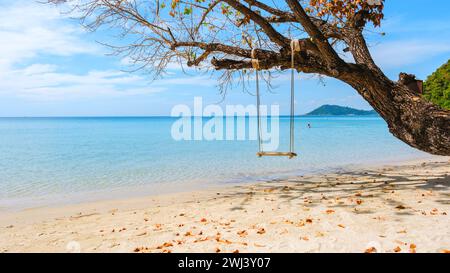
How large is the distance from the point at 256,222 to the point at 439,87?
28.6m

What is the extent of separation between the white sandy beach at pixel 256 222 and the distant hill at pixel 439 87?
71.7 feet

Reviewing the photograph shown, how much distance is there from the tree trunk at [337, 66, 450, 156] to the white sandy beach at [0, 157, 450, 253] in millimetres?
1097

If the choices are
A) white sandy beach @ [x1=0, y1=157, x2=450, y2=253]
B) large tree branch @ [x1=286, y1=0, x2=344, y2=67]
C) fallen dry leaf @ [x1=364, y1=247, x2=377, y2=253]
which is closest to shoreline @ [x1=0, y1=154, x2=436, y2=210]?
white sandy beach @ [x1=0, y1=157, x2=450, y2=253]

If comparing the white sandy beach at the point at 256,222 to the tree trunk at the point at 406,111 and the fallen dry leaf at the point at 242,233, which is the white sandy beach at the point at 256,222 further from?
the tree trunk at the point at 406,111

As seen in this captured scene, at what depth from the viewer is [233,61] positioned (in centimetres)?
821

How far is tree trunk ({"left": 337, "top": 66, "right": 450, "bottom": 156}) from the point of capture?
22.7ft

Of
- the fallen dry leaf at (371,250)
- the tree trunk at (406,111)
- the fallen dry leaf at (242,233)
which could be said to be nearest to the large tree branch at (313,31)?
the tree trunk at (406,111)

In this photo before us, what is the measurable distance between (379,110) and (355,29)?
208cm

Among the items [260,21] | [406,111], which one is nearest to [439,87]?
[406,111]

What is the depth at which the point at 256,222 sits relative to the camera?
5957 millimetres

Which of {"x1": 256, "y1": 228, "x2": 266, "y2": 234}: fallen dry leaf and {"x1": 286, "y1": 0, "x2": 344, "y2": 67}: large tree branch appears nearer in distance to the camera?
{"x1": 256, "y1": 228, "x2": 266, "y2": 234}: fallen dry leaf

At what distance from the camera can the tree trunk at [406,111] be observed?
6918 mm

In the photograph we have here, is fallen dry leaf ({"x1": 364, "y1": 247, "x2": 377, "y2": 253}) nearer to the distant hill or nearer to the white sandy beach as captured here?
the white sandy beach
